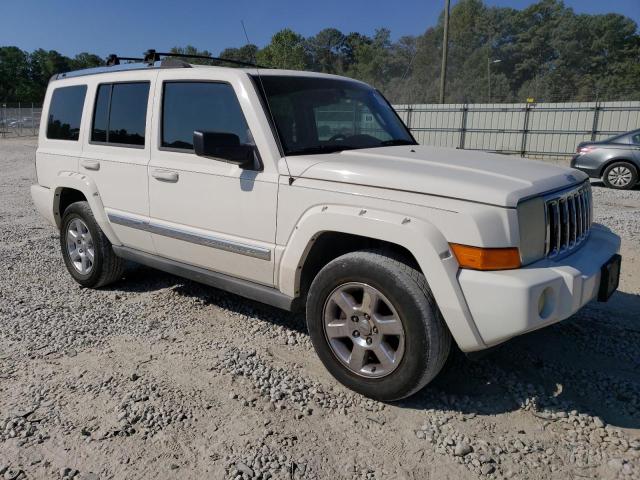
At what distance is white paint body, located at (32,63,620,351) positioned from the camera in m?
2.63

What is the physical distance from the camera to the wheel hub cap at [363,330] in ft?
9.75

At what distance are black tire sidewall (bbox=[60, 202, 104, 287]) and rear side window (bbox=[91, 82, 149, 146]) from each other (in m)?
0.66

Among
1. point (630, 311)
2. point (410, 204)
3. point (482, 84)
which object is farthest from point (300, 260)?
point (482, 84)

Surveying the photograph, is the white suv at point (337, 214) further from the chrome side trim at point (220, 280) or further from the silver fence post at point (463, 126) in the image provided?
the silver fence post at point (463, 126)

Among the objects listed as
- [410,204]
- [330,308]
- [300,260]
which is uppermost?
[410,204]

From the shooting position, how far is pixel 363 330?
3.07m

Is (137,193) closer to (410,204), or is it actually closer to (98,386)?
(98,386)

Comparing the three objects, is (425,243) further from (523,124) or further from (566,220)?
(523,124)

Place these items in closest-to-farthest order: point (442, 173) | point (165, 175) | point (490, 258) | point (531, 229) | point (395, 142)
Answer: point (490, 258), point (531, 229), point (442, 173), point (165, 175), point (395, 142)

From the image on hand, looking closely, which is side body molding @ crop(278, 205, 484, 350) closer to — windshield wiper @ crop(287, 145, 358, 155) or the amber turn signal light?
the amber turn signal light

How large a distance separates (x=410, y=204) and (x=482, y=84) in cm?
4787

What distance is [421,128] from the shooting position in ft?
81.4

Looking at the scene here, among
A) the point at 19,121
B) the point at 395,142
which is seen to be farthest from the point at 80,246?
the point at 19,121

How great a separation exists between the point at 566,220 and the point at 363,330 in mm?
1310
